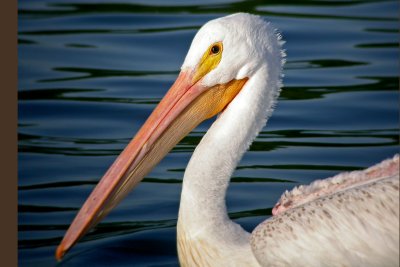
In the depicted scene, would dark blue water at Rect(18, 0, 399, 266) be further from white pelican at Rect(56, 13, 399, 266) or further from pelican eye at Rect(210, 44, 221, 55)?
pelican eye at Rect(210, 44, 221, 55)

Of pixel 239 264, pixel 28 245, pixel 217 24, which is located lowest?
pixel 28 245

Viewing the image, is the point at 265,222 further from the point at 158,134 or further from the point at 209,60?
the point at 209,60

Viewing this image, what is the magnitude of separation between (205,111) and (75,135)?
3.42 m

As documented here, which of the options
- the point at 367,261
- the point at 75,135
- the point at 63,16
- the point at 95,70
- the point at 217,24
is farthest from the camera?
the point at 63,16

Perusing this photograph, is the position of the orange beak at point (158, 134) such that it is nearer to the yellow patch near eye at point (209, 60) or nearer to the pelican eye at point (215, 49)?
the yellow patch near eye at point (209, 60)

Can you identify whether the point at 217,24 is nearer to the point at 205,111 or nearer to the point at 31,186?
the point at 205,111

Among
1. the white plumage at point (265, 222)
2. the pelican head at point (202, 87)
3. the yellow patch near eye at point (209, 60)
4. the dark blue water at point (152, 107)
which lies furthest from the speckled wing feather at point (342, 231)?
the dark blue water at point (152, 107)

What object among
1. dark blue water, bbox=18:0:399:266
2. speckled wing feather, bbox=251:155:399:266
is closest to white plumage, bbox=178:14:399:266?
speckled wing feather, bbox=251:155:399:266

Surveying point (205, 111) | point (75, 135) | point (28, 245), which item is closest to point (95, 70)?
point (75, 135)

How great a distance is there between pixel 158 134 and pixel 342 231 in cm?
109

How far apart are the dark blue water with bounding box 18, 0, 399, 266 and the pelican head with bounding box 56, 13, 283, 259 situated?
1206 millimetres

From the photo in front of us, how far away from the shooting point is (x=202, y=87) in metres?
5.64

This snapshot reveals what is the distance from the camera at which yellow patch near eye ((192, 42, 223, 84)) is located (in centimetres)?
555

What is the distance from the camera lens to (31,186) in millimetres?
7926
